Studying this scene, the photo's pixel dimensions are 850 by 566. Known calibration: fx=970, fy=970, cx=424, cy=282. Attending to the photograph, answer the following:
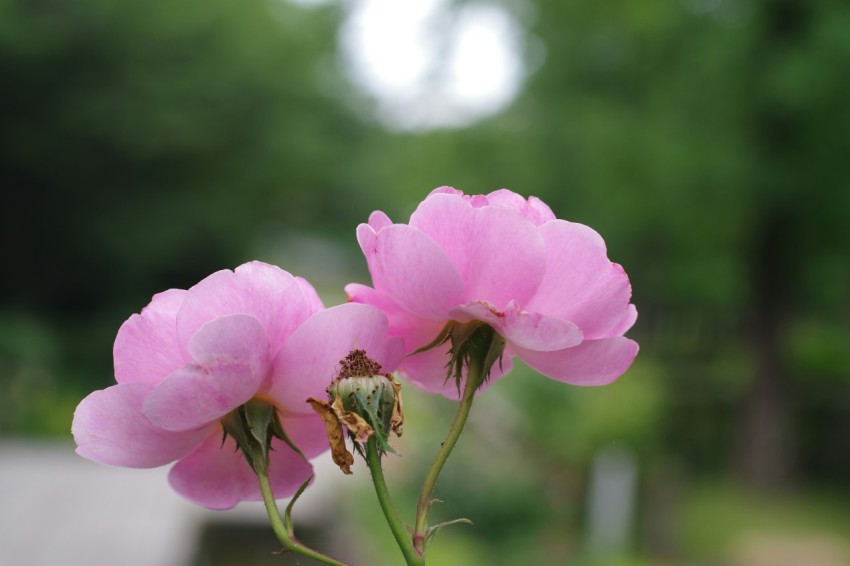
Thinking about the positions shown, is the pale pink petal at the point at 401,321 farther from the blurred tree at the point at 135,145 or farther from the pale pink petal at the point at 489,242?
the blurred tree at the point at 135,145

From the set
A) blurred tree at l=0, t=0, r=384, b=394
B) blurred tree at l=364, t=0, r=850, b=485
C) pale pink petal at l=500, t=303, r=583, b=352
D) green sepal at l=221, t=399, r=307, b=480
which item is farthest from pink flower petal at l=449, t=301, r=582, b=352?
blurred tree at l=0, t=0, r=384, b=394

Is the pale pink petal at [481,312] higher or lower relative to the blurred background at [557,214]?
lower

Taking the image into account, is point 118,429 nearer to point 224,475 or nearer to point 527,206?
point 224,475

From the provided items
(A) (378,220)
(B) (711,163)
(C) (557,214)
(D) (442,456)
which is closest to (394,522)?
(D) (442,456)

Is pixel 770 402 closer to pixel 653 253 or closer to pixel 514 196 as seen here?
pixel 653 253

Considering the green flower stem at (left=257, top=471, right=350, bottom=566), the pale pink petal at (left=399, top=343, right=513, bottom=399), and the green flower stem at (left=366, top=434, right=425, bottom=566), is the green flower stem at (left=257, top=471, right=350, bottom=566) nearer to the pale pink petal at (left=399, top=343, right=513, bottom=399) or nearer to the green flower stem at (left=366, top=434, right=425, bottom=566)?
the green flower stem at (left=366, top=434, right=425, bottom=566)

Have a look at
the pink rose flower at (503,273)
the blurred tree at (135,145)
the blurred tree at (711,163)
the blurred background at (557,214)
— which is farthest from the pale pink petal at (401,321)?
the blurred tree at (135,145)

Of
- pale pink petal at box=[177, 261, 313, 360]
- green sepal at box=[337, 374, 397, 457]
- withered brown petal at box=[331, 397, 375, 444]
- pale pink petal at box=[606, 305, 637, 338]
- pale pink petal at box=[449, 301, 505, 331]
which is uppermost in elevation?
pale pink petal at box=[606, 305, 637, 338]
